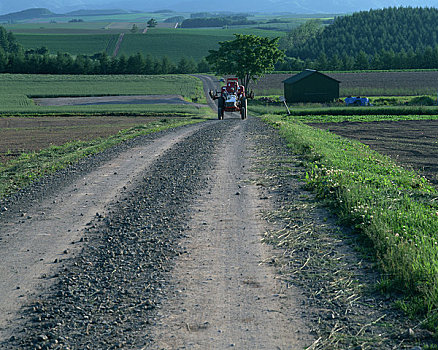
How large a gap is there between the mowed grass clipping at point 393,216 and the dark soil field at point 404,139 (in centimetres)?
315

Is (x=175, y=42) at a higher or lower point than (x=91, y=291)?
higher

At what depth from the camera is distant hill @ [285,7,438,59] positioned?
161 metres

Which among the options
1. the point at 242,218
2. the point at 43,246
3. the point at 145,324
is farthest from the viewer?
the point at 242,218

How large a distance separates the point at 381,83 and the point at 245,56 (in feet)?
100

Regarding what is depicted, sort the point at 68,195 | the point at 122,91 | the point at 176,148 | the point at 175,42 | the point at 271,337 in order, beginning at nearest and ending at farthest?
the point at 271,337
the point at 68,195
the point at 176,148
the point at 122,91
the point at 175,42

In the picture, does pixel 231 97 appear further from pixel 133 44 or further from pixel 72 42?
pixel 72 42

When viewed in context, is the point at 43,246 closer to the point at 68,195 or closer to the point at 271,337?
the point at 68,195

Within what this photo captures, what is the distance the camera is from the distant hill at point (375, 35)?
6329 inches

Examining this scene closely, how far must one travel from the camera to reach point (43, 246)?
8992 mm

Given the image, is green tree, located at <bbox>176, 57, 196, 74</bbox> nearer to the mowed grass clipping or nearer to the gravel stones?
the mowed grass clipping

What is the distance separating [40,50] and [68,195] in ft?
489

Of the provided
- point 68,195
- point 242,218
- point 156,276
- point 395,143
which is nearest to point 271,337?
point 156,276

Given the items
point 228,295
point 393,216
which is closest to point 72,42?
point 393,216

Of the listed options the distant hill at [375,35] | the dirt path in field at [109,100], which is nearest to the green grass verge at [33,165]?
the dirt path in field at [109,100]
